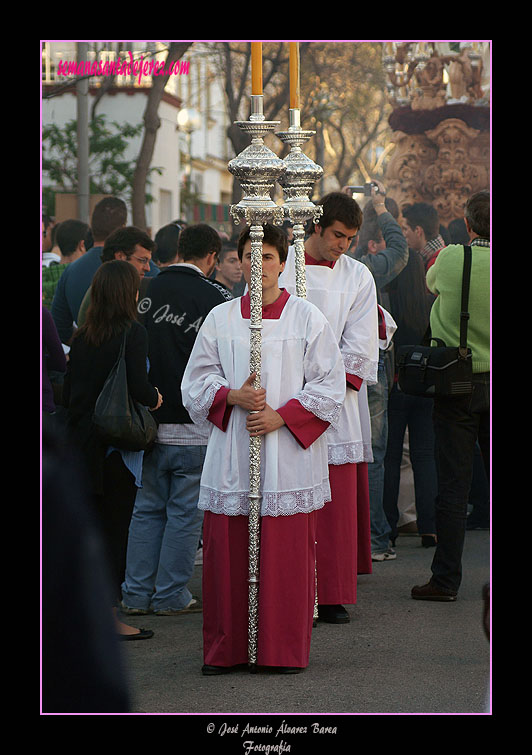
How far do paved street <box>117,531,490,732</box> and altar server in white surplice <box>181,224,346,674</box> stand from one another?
200 mm

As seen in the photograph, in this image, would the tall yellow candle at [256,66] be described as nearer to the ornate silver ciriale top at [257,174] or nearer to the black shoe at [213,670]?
the ornate silver ciriale top at [257,174]

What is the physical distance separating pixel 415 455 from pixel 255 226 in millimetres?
3303

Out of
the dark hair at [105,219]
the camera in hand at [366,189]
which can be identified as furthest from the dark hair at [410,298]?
the dark hair at [105,219]

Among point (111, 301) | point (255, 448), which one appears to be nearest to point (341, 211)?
point (111, 301)

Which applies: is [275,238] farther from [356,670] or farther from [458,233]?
[458,233]

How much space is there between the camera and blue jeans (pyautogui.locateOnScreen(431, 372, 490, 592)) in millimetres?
6344

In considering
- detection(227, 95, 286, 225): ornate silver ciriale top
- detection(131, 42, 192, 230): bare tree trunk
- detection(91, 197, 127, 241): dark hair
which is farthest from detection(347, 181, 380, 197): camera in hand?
detection(131, 42, 192, 230): bare tree trunk

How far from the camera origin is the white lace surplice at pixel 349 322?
6.25 m

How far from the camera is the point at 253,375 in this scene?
5035 millimetres

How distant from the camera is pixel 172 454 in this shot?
6.34 meters

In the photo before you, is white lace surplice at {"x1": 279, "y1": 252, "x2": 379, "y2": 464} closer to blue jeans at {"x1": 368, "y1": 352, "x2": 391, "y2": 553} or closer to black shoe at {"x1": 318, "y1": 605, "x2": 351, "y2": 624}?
black shoe at {"x1": 318, "y1": 605, "x2": 351, "y2": 624}

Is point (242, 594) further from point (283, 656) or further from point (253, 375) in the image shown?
point (253, 375)

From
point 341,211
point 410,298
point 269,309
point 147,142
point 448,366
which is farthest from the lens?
point 147,142
